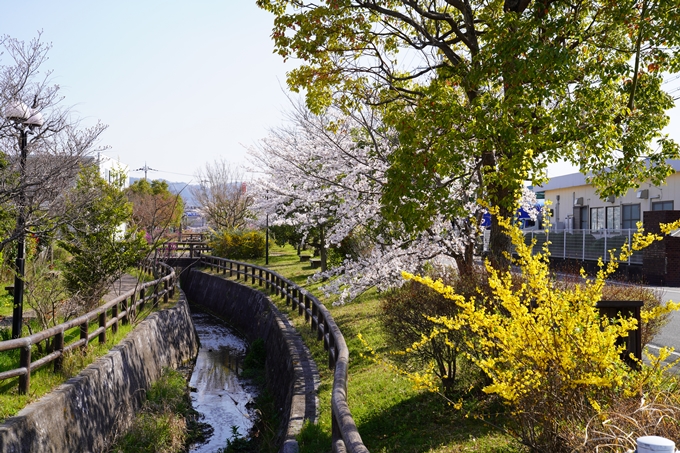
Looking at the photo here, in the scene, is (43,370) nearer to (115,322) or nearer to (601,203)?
(115,322)

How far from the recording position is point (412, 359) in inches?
346

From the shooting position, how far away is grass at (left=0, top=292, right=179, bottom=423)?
7.94 m

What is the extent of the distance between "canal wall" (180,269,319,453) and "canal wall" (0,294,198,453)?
8.50 feet

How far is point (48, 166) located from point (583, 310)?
803cm

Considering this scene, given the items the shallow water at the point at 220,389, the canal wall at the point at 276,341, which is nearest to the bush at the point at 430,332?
the canal wall at the point at 276,341

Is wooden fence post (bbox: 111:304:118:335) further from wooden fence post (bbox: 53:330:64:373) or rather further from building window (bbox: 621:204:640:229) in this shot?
building window (bbox: 621:204:640:229)

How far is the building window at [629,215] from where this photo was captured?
99.4 ft

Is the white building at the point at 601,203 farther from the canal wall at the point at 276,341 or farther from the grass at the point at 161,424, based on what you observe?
the grass at the point at 161,424

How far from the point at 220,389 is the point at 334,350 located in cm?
609

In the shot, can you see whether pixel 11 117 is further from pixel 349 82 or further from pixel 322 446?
pixel 322 446

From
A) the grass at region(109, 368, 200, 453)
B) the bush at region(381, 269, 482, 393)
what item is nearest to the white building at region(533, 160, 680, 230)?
the grass at region(109, 368, 200, 453)

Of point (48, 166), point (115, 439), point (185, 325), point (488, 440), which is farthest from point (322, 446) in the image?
point (185, 325)

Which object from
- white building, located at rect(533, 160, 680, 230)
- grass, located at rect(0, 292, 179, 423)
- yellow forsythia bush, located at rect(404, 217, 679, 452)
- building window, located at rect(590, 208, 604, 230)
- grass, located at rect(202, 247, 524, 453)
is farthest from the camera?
building window, located at rect(590, 208, 604, 230)

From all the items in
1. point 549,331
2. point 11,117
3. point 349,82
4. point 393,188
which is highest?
point 349,82
